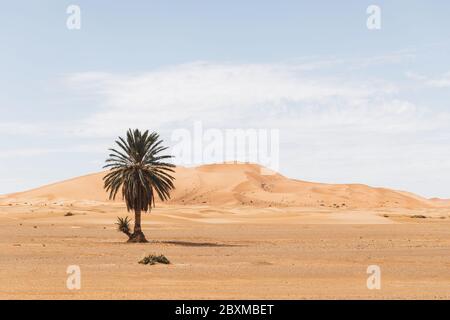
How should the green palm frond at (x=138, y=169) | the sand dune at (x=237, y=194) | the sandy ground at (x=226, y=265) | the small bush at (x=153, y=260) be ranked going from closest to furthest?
the sandy ground at (x=226, y=265), the small bush at (x=153, y=260), the green palm frond at (x=138, y=169), the sand dune at (x=237, y=194)

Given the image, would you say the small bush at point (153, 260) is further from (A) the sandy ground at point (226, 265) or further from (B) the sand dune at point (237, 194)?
(B) the sand dune at point (237, 194)

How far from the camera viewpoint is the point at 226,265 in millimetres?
33531

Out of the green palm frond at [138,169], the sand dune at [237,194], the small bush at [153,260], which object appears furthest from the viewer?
the sand dune at [237,194]

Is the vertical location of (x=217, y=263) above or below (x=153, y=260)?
below

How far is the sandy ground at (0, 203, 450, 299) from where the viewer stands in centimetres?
2339

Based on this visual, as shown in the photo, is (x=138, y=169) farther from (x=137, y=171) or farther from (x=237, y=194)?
(x=237, y=194)

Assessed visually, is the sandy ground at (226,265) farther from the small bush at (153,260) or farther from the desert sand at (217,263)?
the small bush at (153,260)

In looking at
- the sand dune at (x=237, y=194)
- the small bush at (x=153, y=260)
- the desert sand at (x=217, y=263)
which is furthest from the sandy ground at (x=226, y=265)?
the sand dune at (x=237, y=194)

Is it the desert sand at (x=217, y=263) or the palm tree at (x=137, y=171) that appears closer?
the desert sand at (x=217, y=263)

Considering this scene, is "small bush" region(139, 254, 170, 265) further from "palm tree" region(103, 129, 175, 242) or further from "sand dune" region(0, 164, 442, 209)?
"sand dune" region(0, 164, 442, 209)

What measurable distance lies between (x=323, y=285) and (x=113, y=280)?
7404 millimetres

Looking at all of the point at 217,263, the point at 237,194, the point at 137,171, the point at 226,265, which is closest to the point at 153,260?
the point at 217,263

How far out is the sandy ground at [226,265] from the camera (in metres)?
23.4
